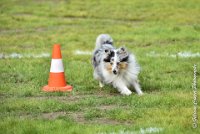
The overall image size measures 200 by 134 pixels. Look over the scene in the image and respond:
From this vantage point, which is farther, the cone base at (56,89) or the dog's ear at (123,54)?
the cone base at (56,89)

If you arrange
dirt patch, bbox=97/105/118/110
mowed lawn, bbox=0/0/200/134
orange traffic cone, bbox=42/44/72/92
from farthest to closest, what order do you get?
orange traffic cone, bbox=42/44/72/92 < dirt patch, bbox=97/105/118/110 < mowed lawn, bbox=0/0/200/134

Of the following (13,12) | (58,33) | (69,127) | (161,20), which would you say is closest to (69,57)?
(58,33)

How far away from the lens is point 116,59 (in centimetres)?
1090

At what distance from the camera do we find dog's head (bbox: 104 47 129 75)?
35.9ft

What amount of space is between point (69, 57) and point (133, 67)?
5.01m

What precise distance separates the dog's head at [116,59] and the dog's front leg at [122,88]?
250mm

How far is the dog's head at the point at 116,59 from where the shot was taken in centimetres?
1093

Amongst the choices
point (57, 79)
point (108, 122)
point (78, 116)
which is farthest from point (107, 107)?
point (57, 79)

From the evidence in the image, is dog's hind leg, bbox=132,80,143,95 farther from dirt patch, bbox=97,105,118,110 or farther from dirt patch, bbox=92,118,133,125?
dirt patch, bbox=92,118,133,125

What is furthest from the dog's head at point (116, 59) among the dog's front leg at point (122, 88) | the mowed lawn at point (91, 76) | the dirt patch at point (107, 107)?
the dirt patch at point (107, 107)

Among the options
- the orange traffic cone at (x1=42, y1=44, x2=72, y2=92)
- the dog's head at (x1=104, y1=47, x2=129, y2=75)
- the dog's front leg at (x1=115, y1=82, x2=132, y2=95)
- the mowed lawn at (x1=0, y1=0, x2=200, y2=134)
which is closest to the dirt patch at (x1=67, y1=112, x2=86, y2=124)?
the mowed lawn at (x1=0, y1=0, x2=200, y2=134)

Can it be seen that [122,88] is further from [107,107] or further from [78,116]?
[78,116]

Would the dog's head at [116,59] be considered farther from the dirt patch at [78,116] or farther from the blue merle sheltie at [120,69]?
the dirt patch at [78,116]

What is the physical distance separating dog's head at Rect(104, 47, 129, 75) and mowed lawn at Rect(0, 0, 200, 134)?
583mm
